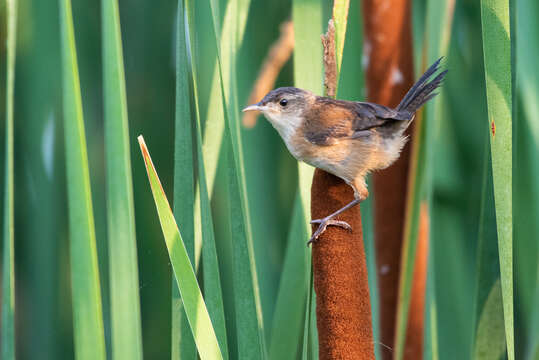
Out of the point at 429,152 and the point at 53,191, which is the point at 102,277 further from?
the point at 429,152

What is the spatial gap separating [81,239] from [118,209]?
0.23 ft

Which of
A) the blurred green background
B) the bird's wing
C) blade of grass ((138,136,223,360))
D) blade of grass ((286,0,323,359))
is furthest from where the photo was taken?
the blurred green background

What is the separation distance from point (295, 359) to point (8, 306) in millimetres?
500

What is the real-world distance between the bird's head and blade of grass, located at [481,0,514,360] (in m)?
0.45

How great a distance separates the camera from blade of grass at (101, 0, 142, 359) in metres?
0.83

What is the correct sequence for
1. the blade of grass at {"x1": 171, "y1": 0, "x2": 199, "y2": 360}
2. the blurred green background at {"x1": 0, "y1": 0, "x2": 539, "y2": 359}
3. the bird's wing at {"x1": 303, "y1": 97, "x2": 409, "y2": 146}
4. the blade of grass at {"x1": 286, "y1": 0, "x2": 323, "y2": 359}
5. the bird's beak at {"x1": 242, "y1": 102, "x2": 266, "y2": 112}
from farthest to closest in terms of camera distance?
1. the blurred green background at {"x1": 0, "y1": 0, "x2": 539, "y2": 359}
2. the bird's beak at {"x1": 242, "y1": 102, "x2": 266, "y2": 112}
3. the bird's wing at {"x1": 303, "y1": 97, "x2": 409, "y2": 146}
4. the blade of grass at {"x1": 286, "y1": 0, "x2": 323, "y2": 359}
5. the blade of grass at {"x1": 171, "y1": 0, "x2": 199, "y2": 360}

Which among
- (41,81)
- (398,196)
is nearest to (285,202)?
(398,196)

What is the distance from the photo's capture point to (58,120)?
146cm

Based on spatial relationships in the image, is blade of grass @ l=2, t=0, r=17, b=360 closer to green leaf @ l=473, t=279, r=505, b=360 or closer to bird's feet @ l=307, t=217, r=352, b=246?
bird's feet @ l=307, t=217, r=352, b=246

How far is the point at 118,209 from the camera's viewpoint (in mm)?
833

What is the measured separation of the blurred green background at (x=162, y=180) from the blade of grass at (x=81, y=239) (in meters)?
0.45

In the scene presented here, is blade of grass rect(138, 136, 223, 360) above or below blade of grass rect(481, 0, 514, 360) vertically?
below

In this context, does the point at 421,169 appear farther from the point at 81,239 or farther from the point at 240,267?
the point at 81,239

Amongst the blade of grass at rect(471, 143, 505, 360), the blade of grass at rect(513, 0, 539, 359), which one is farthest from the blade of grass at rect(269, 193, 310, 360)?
the blade of grass at rect(513, 0, 539, 359)
